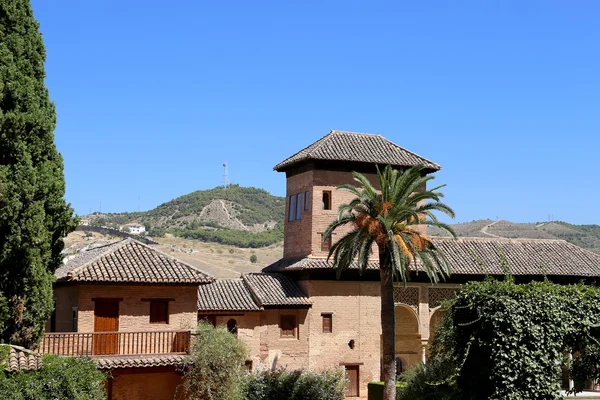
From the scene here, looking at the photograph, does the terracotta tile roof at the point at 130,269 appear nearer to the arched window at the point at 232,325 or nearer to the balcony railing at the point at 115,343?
the balcony railing at the point at 115,343

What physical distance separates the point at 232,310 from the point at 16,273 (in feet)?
39.2

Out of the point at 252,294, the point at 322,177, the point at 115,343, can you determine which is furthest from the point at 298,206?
the point at 115,343

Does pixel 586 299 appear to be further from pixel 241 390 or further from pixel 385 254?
pixel 241 390

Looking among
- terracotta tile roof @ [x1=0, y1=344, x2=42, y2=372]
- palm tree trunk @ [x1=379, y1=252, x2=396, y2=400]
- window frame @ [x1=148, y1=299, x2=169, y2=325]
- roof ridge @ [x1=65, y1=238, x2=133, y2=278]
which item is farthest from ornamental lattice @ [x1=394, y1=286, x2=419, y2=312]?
terracotta tile roof @ [x1=0, y1=344, x2=42, y2=372]

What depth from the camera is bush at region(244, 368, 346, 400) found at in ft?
98.2

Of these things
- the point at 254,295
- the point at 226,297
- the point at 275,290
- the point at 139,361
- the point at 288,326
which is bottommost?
the point at 139,361

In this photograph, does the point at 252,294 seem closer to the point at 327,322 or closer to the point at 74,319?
the point at 327,322

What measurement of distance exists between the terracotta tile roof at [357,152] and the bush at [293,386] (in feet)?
35.1

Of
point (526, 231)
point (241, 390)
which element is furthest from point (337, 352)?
point (526, 231)

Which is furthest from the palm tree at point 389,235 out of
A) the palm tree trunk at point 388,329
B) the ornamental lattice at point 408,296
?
the ornamental lattice at point 408,296

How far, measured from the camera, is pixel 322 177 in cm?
3744

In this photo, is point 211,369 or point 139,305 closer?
point 211,369

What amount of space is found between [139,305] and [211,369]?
3639 mm

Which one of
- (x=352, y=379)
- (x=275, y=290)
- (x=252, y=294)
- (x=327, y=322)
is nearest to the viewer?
(x=252, y=294)
